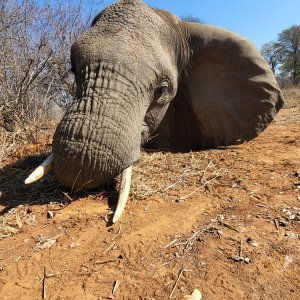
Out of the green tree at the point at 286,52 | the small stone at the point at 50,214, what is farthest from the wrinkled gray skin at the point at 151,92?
the green tree at the point at 286,52

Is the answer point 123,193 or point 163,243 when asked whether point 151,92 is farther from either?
point 163,243

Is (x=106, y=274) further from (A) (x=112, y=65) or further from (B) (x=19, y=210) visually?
(A) (x=112, y=65)

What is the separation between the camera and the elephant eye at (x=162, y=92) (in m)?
4.30

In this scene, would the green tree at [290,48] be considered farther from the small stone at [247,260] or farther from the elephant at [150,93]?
the small stone at [247,260]

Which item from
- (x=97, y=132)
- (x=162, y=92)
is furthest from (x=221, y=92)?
(x=97, y=132)

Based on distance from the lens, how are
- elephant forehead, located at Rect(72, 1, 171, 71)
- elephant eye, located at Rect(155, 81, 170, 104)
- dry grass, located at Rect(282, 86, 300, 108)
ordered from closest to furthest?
elephant forehead, located at Rect(72, 1, 171, 71) < elephant eye, located at Rect(155, 81, 170, 104) < dry grass, located at Rect(282, 86, 300, 108)

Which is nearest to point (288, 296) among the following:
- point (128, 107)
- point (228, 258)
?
point (228, 258)

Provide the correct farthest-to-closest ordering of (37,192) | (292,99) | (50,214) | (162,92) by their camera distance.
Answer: (292,99) → (162,92) → (37,192) → (50,214)

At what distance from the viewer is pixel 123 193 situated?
3234 millimetres

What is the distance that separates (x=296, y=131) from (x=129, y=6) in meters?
3.55

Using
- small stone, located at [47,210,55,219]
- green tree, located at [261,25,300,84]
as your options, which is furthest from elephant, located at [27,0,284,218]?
green tree, located at [261,25,300,84]

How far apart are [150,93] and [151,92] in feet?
0.08

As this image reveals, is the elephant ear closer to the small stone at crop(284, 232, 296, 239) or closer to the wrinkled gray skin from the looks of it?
the wrinkled gray skin

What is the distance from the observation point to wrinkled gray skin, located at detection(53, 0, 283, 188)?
3258 millimetres
